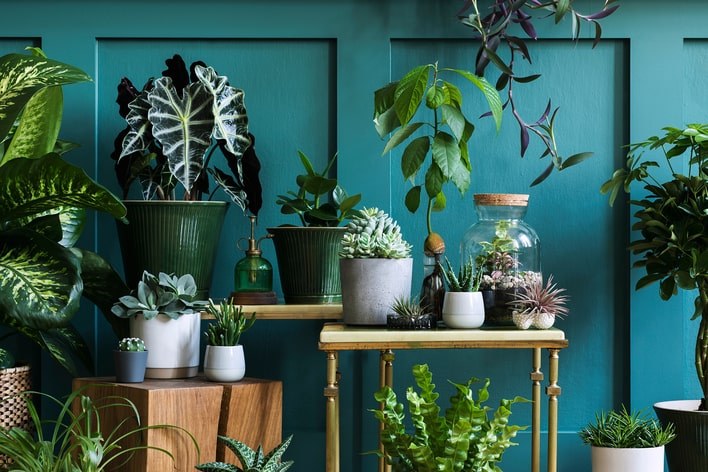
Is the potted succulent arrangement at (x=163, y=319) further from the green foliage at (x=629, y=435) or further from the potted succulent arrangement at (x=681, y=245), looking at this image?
the potted succulent arrangement at (x=681, y=245)

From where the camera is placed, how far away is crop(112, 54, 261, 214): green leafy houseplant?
8.20 ft

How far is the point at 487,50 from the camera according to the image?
8.34ft

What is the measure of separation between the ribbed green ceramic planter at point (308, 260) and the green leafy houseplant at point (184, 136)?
0.17 metres

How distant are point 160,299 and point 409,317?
703 mm

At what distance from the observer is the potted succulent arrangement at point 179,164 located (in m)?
2.50

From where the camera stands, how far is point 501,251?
2.45 metres

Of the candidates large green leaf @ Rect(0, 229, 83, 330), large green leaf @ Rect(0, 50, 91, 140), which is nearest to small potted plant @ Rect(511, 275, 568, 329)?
large green leaf @ Rect(0, 229, 83, 330)

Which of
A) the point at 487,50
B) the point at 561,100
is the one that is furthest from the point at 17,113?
the point at 561,100

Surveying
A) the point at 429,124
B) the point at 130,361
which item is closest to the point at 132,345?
the point at 130,361

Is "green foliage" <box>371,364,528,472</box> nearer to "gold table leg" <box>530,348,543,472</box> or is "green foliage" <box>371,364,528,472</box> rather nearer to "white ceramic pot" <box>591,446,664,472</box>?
"gold table leg" <box>530,348,543,472</box>

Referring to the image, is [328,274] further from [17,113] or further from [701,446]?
[701,446]

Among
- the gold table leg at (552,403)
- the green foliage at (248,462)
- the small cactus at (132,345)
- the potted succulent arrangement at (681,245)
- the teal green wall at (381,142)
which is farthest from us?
the teal green wall at (381,142)

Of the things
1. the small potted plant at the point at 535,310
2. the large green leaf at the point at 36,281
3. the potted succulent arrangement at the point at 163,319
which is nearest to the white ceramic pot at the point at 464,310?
the small potted plant at the point at 535,310

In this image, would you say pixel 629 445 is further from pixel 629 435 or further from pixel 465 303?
pixel 465 303
